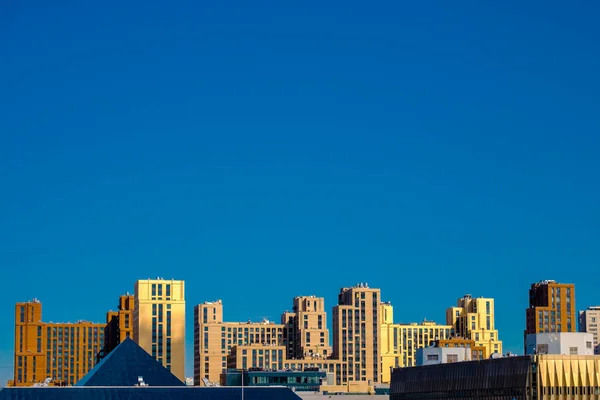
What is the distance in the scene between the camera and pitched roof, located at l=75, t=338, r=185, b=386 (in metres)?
190

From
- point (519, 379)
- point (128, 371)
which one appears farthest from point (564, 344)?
point (128, 371)

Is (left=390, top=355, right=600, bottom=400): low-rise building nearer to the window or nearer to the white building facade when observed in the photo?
the white building facade

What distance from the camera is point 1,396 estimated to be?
563ft

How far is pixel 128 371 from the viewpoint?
193 m

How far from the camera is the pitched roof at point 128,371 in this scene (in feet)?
623

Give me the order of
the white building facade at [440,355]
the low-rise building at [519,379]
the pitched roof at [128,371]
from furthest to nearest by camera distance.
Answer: the white building facade at [440,355] < the pitched roof at [128,371] < the low-rise building at [519,379]

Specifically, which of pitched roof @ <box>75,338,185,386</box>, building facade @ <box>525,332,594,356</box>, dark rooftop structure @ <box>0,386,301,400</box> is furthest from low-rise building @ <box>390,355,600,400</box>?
pitched roof @ <box>75,338,185,386</box>

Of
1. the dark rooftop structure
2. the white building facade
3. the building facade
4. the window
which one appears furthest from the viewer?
the window

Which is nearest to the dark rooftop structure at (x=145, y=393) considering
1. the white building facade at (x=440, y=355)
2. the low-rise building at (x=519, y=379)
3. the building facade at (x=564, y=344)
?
the low-rise building at (x=519, y=379)

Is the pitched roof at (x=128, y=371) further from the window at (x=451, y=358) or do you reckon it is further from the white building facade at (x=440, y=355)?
the window at (x=451, y=358)

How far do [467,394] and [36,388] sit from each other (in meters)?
55.2

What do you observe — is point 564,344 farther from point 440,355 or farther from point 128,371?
point 128,371

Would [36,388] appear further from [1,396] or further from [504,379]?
[504,379]

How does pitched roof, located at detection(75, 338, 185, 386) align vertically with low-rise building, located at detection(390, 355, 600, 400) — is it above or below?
above
